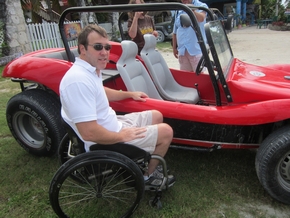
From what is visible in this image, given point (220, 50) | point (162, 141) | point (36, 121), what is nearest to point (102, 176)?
point (162, 141)

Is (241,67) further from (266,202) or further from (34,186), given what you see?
(34,186)

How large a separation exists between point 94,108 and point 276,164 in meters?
1.36

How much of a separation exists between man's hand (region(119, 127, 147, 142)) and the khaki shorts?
0.02 meters

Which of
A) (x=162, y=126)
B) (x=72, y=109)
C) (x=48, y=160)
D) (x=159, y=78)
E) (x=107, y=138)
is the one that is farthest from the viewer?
(x=159, y=78)

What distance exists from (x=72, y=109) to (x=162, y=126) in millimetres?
668

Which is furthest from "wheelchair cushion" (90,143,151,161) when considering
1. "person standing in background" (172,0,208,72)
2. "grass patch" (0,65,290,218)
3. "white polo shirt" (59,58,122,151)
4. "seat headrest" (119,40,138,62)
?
"person standing in background" (172,0,208,72)

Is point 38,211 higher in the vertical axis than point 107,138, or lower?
lower

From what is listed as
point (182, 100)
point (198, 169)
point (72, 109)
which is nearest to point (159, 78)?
point (182, 100)

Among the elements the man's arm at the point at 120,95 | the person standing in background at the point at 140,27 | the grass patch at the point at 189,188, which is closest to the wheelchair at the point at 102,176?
the grass patch at the point at 189,188

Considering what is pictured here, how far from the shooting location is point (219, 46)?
97.3 inches

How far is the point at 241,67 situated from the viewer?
2748 millimetres

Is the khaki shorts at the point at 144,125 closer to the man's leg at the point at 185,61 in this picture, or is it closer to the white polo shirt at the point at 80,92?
the white polo shirt at the point at 80,92

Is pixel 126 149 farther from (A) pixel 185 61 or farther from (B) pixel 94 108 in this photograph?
(A) pixel 185 61

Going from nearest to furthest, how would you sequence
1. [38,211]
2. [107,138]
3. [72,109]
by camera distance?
1. [72,109]
2. [107,138]
3. [38,211]
